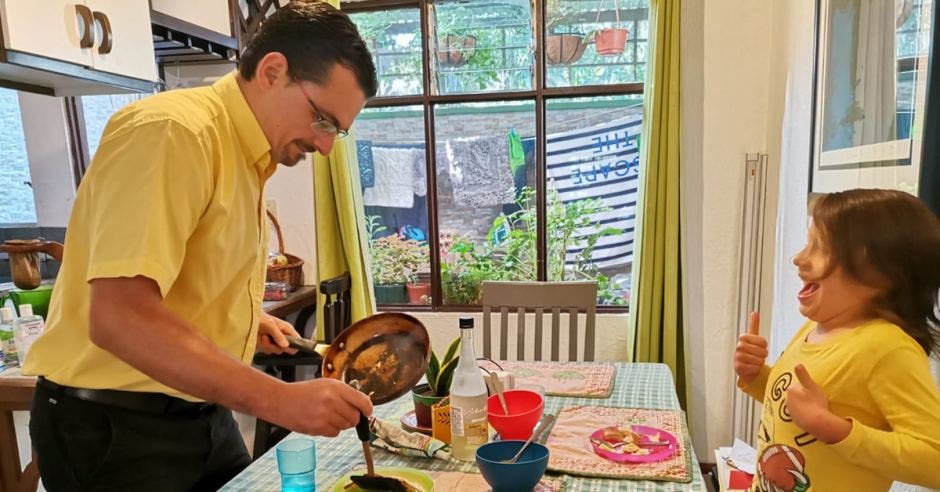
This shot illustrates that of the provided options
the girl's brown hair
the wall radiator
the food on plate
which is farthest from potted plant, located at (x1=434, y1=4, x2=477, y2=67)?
the girl's brown hair

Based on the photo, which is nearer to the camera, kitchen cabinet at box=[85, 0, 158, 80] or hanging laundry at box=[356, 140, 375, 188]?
kitchen cabinet at box=[85, 0, 158, 80]

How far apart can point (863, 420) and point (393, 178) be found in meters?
2.57

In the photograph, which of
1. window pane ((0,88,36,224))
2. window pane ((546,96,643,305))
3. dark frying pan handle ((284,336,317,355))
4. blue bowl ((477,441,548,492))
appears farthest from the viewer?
window pane ((546,96,643,305))

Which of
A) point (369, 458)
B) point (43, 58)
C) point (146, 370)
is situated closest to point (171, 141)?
point (146, 370)

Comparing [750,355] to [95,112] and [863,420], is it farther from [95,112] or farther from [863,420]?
[95,112]

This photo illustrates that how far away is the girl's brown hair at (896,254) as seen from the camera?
2.79 feet

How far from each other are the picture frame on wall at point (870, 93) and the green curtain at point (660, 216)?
85 centimetres

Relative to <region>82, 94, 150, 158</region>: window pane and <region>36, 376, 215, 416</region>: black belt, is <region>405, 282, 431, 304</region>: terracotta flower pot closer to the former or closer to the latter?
<region>82, 94, 150, 158</region>: window pane

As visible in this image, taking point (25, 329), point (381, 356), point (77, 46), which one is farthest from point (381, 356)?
point (77, 46)

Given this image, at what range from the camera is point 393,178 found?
10.3 feet

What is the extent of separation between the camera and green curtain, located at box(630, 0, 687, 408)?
2492mm

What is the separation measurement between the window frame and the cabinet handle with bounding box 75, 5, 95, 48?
130cm

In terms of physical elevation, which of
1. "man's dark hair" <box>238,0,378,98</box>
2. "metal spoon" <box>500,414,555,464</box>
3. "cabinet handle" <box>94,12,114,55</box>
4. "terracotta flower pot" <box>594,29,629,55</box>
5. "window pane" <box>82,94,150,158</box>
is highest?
"terracotta flower pot" <box>594,29,629,55</box>

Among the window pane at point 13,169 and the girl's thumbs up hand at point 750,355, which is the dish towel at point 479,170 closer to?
the window pane at point 13,169
